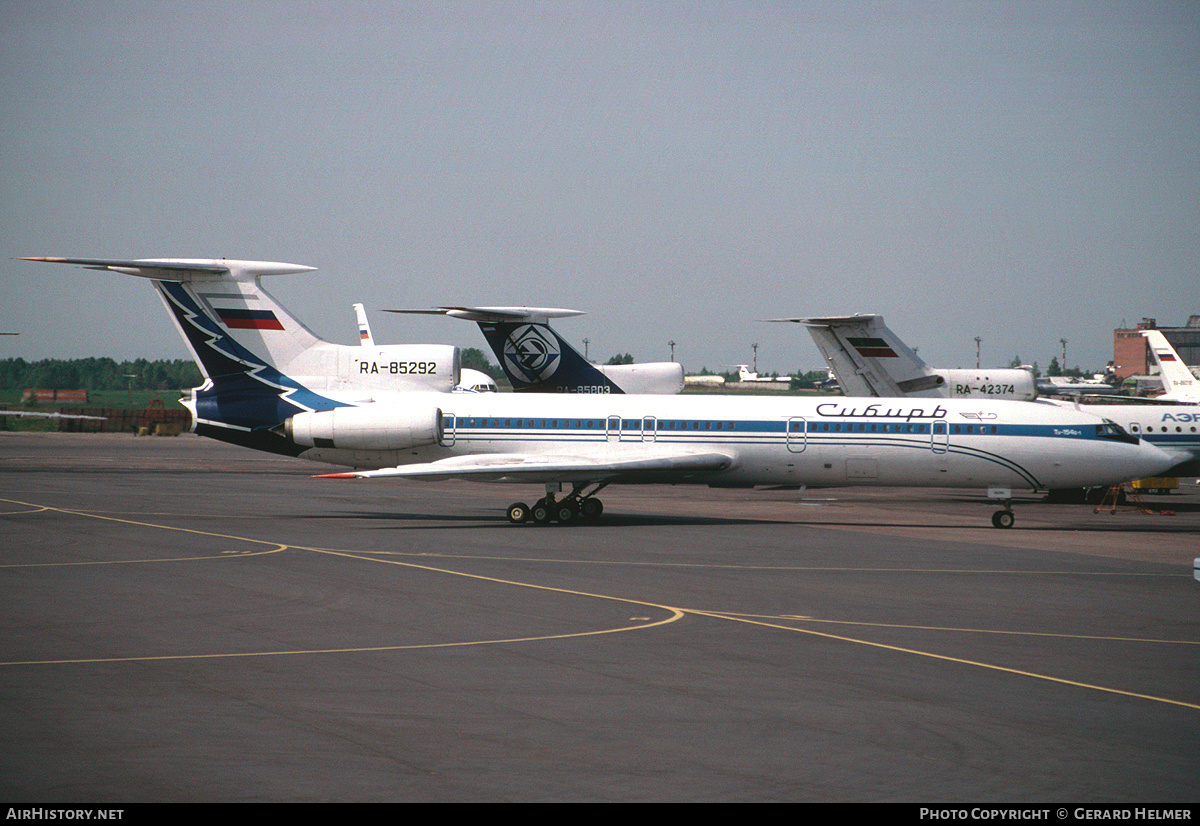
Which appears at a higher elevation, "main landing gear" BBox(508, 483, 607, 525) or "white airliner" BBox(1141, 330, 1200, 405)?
"white airliner" BBox(1141, 330, 1200, 405)

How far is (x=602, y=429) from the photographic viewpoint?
32219mm

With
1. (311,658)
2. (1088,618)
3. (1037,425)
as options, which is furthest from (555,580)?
(1037,425)

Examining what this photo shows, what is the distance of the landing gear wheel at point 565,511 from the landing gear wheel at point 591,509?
0.33 meters

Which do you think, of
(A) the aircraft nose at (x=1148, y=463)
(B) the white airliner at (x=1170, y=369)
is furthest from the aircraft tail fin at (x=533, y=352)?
(B) the white airliner at (x=1170, y=369)

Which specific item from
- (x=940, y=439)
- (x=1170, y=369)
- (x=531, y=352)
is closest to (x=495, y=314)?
(x=531, y=352)

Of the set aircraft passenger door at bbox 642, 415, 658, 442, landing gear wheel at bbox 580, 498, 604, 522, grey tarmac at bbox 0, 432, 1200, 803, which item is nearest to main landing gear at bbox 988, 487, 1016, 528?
grey tarmac at bbox 0, 432, 1200, 803

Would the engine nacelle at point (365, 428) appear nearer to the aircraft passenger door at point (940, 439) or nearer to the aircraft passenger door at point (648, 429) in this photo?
the aircraft passenger door at point (648, 429)

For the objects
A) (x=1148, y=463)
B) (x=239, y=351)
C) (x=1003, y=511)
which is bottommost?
(x=1003, y=511)

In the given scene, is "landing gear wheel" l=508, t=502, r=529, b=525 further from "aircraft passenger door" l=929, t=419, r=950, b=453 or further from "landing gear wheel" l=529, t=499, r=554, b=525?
"aircraft passenger door" l=929, t=419, r=950, b=453

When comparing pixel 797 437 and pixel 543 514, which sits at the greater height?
pixel 797 437

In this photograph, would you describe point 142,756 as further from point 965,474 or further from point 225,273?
point 965,474

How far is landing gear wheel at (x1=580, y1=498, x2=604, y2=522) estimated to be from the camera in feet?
104

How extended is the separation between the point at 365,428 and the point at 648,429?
7.94m

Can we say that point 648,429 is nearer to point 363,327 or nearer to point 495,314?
point 495,314
